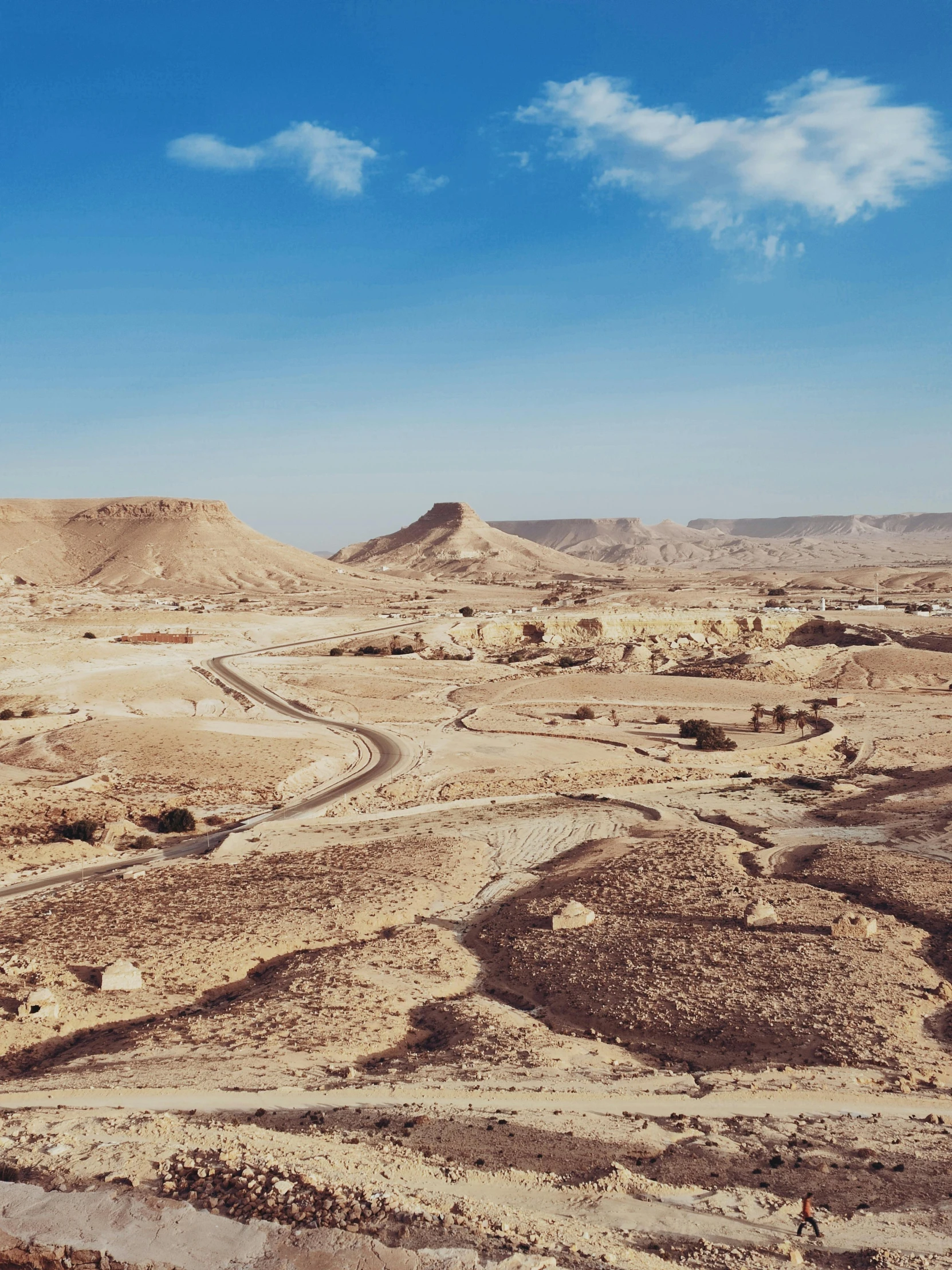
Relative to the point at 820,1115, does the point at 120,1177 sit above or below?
above

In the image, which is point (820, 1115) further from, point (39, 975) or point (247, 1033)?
point (39, 975)

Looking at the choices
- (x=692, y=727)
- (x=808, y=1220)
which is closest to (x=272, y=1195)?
(x=808, y=1220)

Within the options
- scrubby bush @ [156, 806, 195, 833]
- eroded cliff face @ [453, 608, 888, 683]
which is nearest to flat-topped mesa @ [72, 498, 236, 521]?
eroded cliff face @ [453, 608, 888, 683]

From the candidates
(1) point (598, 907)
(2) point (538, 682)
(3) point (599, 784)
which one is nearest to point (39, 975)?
(1) point (598, 907)

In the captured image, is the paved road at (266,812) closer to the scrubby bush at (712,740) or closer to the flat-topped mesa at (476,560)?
the scrubby bush at (712,740)

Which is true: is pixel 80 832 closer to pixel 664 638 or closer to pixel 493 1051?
pixel 493 1051

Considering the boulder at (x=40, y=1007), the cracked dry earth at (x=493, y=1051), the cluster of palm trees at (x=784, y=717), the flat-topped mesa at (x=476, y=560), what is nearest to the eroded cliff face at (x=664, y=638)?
the cluster of palm trees at (x=784, y=717)
